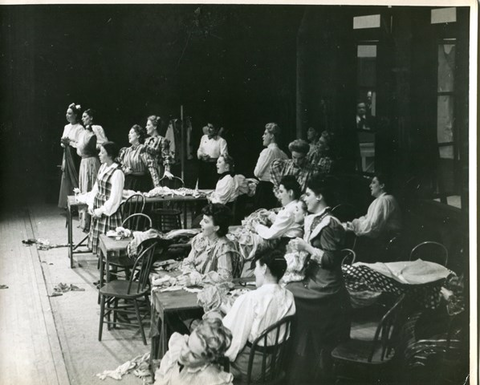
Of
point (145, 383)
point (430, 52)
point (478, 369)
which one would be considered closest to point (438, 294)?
point (478, 369)

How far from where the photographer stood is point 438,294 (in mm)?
5723

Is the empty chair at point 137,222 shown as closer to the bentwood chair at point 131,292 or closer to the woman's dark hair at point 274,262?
the bentwood chair at point 131,292

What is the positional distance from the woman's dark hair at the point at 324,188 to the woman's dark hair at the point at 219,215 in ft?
2.03

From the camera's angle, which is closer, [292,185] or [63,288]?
[292,185]

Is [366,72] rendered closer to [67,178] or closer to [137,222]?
[137,222]

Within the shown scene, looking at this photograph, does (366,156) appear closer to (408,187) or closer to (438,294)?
(408,187)

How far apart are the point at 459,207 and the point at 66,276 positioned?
2.85 m

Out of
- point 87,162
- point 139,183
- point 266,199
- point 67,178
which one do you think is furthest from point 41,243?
point 266,199

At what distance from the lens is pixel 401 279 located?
18.8 feet

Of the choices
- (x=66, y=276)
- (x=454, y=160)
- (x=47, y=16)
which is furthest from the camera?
(x=66, y=276)

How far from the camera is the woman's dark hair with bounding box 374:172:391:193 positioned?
5.74 meters

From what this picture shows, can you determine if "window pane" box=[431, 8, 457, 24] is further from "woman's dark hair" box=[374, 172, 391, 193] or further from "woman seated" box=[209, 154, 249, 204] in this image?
"woman seated" box=[209, 154, 249, 204]

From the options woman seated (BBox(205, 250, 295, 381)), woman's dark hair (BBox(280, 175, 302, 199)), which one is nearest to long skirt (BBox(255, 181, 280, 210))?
woman's dark hair (BBox(280, 175, 302, 199))

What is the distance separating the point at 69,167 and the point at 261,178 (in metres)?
1.32
